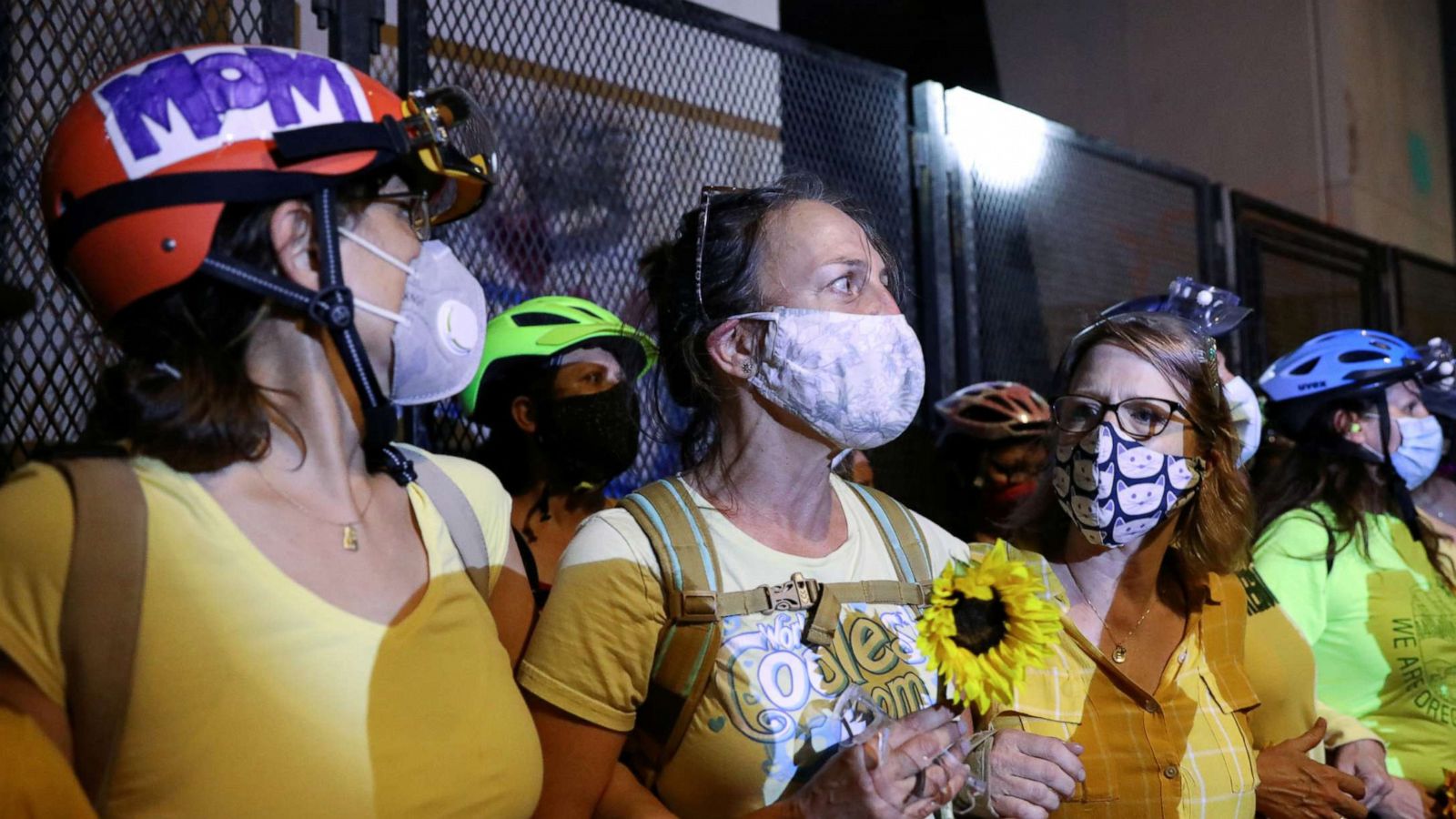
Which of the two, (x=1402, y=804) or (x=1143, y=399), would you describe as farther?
(x=1402, y=804)

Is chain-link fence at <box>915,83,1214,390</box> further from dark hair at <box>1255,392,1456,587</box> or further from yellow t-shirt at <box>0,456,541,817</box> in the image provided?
yellow t-shirt at <box>0,456,541,817</box>

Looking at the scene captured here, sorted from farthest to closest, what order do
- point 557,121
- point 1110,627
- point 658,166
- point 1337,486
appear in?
point 1337,486
point 658,166
point 557,121
point 1110,627

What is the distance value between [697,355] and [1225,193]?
186 inches

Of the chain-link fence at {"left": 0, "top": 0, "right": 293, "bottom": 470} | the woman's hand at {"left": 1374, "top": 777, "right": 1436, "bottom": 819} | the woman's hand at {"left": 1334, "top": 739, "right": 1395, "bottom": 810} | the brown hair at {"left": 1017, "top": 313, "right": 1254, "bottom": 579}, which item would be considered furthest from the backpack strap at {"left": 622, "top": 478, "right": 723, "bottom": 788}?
the woman's hand at {"left": 1374, "top": 777, "right": 1436, "bottom": 819}

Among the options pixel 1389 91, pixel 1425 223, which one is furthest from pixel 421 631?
pixel 1425 223

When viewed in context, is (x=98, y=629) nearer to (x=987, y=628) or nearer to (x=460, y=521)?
(x=460, y=521)

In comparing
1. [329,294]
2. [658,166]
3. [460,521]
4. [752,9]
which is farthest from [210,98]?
[752,9]

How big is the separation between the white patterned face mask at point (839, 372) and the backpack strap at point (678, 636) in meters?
0.33

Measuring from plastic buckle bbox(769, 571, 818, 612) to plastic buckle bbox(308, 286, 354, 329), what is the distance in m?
0.88

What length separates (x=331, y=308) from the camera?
1773 mm

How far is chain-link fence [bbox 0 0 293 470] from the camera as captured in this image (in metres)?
2.61

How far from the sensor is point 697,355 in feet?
8.33

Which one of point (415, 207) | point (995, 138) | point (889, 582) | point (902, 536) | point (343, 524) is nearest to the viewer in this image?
point (343, 524)

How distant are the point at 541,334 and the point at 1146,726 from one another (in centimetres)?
192
